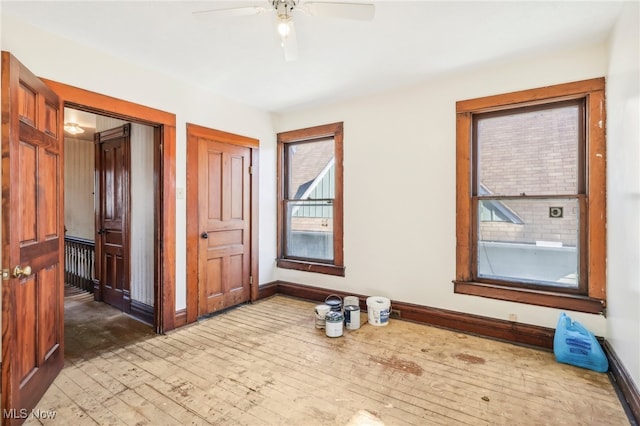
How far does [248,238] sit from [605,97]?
12.9 feet

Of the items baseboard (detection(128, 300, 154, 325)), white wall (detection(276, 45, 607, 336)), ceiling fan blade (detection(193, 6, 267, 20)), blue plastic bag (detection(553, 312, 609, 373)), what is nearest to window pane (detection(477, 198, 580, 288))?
white wall (detection(276, 45, 607, 336))

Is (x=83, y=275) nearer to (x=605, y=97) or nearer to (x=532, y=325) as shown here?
(x=532, y=325)

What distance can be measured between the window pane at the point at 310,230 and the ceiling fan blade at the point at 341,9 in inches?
101

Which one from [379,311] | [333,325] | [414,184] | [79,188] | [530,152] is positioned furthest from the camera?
[79,188]

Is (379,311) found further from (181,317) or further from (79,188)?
(79,188)

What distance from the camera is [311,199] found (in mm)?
4398

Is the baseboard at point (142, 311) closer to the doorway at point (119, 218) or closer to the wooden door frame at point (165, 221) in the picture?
the doorway at point (119, 218)

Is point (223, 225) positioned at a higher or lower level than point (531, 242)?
higher

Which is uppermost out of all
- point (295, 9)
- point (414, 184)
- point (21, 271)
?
point (295, 9)

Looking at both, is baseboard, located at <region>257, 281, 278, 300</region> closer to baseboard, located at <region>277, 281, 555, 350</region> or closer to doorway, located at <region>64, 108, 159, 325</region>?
baseboard, located at <region>277, 281, 555, 350</region>

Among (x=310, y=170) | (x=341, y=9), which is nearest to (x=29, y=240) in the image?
(x=341, y=9)

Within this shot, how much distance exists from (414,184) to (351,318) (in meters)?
1.62

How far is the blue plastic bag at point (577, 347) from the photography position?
2.42m

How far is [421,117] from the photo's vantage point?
3.45 metres
